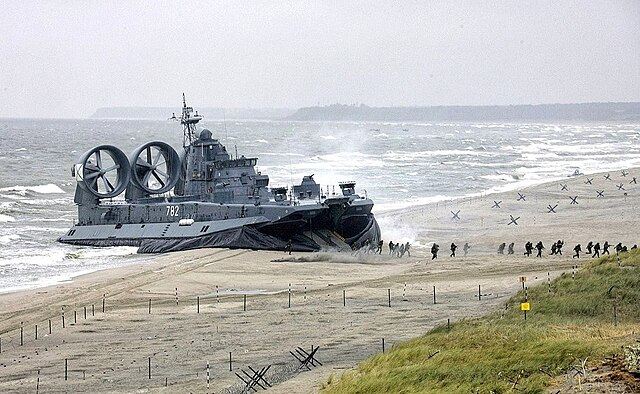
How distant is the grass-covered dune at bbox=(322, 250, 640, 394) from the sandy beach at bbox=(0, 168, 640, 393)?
1.40 m

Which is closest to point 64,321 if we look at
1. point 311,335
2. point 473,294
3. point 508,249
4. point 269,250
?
point 311,335

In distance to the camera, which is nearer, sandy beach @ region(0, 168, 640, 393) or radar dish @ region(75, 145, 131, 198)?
sandy beach @ region(0, 168, 640, 393)

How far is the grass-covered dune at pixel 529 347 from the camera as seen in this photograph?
16.5m

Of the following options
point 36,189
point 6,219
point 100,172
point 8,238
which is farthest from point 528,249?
point 36,189

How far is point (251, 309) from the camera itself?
28.1m

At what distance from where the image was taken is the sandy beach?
2147cm

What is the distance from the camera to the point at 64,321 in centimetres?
2745

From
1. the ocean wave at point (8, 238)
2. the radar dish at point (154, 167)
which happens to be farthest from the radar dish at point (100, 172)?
the ocean wave at point (8, 238)

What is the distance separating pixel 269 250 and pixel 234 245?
154 centimetres

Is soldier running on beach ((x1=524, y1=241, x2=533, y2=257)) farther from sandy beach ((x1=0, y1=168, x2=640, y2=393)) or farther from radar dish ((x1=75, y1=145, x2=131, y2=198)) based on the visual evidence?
radar dish ((x1=75, y1=145, x2=131, y2=198))

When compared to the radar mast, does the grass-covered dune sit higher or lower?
lower

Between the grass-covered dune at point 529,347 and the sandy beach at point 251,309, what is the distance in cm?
140

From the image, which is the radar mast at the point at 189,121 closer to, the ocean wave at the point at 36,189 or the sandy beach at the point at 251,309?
the sandy beach at the point at 251,309

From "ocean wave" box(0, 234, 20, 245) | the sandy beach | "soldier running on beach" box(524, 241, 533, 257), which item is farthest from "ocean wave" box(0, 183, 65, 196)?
"soldier running on beach" box(524, 241, 533, 257)
